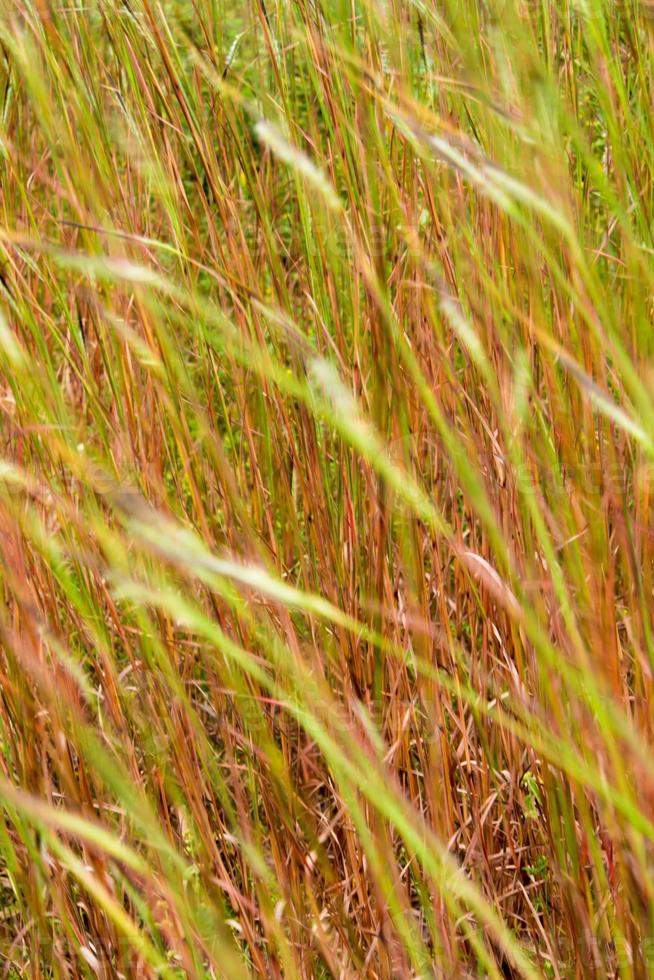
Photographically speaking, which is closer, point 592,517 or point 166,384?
point 592,517

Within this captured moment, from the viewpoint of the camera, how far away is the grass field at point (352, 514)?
2.00 feet

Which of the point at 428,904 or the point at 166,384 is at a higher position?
the point at 166,384

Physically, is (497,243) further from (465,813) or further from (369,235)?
(465,813)

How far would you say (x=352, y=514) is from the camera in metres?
0.92

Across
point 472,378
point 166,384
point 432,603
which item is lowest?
point 432,603

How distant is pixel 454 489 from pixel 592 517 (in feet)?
1.00

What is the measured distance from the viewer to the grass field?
2.00 feet

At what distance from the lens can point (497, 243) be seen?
981 millimetres

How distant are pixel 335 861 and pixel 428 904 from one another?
0.28 meters

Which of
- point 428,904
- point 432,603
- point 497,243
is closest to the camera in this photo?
point 428,904

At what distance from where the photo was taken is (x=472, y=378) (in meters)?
0.95

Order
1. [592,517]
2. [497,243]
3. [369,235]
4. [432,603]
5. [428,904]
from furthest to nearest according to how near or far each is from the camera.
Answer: [432,603] < [497,243] < [369,235] < [428,904] < [592,517]

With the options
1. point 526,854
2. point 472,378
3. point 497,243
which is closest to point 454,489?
point 472,378

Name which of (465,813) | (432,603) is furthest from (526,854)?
(432,603)
